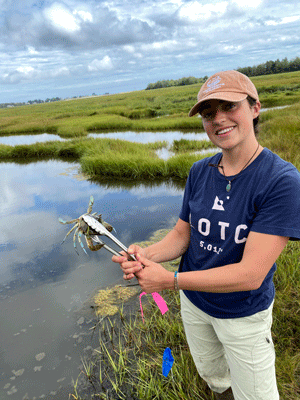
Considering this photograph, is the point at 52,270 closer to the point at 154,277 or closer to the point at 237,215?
the point at 154,277

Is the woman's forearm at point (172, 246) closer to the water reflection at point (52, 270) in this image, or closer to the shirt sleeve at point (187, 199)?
the shirt sleeve at point (187, 199)

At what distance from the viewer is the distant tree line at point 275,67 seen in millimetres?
71438

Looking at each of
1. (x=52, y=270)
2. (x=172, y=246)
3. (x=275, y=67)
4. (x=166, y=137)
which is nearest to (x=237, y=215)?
(x=172, y=246)

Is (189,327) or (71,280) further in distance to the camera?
(71,280)

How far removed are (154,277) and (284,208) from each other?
63 centimetres

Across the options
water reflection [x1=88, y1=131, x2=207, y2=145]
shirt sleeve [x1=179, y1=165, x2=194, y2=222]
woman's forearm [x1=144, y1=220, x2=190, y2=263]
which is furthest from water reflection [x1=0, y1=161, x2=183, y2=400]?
water reflection [x1=88, y1=131, x2=207, y2=145]

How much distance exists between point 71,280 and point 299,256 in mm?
3084

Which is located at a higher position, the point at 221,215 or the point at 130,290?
the point at 221,215

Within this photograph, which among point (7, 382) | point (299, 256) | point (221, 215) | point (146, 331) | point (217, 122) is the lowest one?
point (7, 382)

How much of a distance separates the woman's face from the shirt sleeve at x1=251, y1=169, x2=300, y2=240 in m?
0.25

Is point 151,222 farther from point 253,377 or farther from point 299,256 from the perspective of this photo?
point 253,377

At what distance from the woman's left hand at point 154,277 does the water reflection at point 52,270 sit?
1929 mm

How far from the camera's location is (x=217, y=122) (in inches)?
47.0

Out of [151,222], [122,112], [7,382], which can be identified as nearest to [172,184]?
[151,222]
